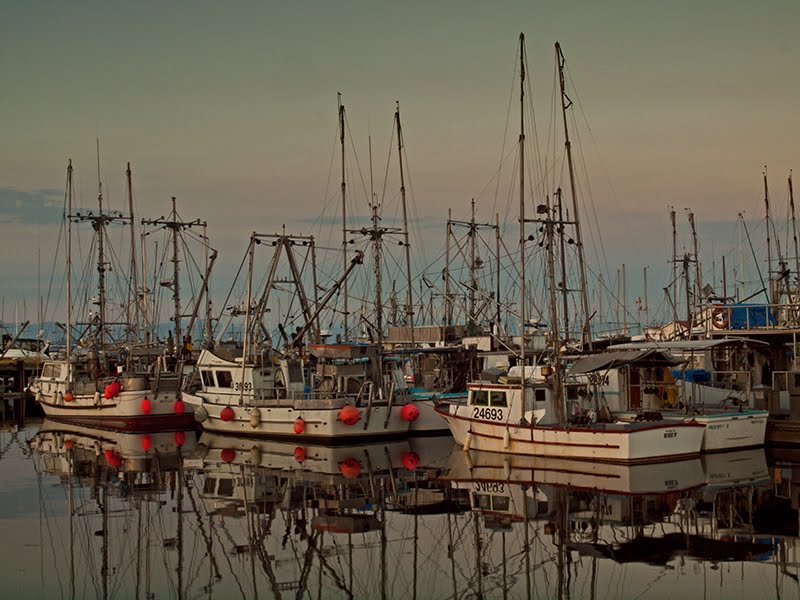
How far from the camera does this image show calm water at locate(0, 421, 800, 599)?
1566 centimetres

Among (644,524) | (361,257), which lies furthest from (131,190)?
(644,524)

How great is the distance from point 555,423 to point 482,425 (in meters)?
2.38

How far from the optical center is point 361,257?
125 feet

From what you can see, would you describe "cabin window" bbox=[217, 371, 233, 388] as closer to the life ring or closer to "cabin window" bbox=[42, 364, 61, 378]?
"cabin window" bbox=[42, 364, 61, 378]

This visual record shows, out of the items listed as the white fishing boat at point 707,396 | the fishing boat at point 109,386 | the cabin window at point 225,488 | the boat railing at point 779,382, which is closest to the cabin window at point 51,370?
the fishing boat at point 109,386

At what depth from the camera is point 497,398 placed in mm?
30375

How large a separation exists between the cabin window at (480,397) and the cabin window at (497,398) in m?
0.18

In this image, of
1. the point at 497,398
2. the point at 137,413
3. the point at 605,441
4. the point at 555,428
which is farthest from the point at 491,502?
the point at 137,413

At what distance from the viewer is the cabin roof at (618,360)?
30406mm

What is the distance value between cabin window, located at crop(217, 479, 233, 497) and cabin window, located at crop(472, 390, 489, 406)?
8709mm

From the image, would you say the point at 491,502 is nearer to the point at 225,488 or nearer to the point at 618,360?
the point at 225,488

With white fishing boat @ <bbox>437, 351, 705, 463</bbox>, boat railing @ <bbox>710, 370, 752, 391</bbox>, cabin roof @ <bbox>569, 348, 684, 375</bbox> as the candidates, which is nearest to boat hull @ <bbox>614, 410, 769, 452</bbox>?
white fishing boat @ <bbox>437, 351, 705, 463</bbox>

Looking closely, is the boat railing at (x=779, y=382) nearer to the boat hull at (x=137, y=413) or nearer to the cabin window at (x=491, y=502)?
the cabin window at (x=491, y=502)

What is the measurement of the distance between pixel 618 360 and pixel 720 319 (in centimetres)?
896
